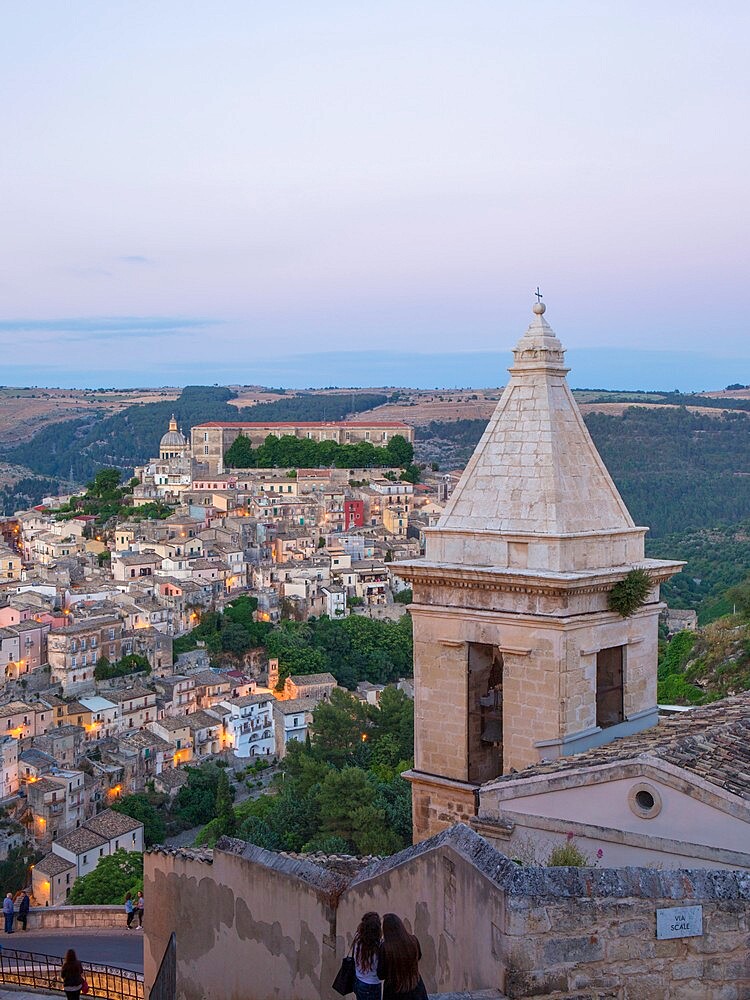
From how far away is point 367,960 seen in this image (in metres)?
4.28

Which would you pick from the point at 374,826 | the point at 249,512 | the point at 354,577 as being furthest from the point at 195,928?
the point at 249,512

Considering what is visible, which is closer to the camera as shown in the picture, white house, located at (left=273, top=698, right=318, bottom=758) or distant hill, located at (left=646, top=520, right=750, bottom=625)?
distant hill, located at (left=646, top=520, right=750, bottom=625)

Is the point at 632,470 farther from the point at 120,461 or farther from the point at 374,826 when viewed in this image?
the point at 120,461

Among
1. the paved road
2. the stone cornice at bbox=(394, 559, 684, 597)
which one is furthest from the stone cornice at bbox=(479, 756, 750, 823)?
the paved road

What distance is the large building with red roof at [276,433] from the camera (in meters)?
109

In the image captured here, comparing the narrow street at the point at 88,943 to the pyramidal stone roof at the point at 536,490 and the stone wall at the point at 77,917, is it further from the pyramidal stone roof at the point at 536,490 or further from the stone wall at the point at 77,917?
the pyramidal stone roof at the point at 536,490

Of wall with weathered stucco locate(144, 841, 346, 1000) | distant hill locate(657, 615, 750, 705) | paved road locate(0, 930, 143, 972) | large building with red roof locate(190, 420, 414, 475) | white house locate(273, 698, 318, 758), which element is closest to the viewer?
wall with weathered stucco locate(144, 841, 346, 1000)

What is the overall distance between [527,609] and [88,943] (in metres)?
7.57

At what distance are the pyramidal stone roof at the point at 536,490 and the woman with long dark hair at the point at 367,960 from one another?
356 centimetres

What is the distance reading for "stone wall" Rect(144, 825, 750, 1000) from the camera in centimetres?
410

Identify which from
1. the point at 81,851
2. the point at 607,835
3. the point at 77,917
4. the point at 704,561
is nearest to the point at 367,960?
the point at 607,835

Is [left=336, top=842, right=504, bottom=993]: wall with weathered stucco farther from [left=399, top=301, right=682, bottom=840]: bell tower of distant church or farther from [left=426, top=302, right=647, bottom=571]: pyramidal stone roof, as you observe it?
[left=426, top=302, right=647, bottom=571]: pyramidal stone roof

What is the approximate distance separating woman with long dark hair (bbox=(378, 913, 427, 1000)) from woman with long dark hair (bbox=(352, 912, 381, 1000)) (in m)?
0.10

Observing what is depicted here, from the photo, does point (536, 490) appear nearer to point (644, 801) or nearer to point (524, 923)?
point (644, 801)
